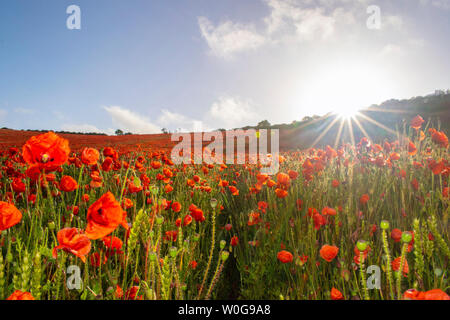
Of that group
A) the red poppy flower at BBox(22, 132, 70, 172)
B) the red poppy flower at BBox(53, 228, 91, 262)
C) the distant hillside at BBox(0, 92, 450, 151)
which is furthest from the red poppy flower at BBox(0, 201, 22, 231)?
the distant hillside at BBox(0, 92, 450, 151)

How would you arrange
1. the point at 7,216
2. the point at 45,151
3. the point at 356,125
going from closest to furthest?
the point at 7,216 < the point at 45,151 < the point at 356,125

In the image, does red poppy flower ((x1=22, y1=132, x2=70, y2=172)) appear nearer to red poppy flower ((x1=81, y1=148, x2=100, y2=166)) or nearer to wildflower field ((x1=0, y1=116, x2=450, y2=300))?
→ wildflower field ((x1=0, y1=116, x2=450, y2=300))

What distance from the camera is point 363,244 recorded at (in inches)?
33.1

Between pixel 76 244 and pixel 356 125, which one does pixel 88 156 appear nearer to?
pixel 76 244

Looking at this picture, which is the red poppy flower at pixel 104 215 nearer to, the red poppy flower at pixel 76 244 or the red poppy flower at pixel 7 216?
the red poppy flower at pixel 76 244

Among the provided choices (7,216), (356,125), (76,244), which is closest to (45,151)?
(7,216)

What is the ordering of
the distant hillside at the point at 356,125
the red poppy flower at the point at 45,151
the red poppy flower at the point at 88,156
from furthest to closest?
the distant hillside at the point at 356,125
the red poppy flower at the point at 88,156
the red poppy flower at the point at 45,151

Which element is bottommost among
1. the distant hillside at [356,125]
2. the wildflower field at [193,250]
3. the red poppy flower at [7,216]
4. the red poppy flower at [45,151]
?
the wildflower field at [193,250]

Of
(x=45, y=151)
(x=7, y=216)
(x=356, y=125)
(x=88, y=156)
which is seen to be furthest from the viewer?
(x=356, y=125)

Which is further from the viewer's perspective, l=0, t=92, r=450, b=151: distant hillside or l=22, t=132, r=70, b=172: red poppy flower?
l=0, t=92, r=450, b=151: distant hillside

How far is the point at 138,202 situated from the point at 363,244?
219 centimetres

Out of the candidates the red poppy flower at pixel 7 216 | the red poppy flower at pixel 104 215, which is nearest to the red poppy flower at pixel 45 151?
the red poppy flower at pixel 7 216

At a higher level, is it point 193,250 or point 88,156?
point 88,156
